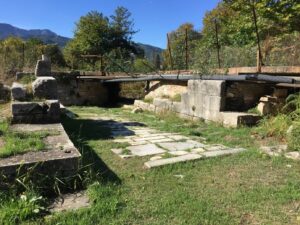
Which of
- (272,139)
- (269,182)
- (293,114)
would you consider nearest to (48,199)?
(269,182)

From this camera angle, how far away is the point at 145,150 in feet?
16.3

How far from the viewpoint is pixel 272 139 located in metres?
5.47

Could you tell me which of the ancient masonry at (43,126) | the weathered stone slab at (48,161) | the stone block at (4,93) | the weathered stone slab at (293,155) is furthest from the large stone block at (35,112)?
the weathered stone slab at (293,155)

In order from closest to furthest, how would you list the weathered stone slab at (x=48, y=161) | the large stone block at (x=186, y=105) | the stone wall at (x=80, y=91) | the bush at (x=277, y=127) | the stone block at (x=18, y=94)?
the weathered stone slab at (x=48, y=161) → the bush at (x=277, y=127) → the stone block at (x=18, y=94) → the large stone block at (x=186, y=105) → the stone wall at (x=80, y=91)

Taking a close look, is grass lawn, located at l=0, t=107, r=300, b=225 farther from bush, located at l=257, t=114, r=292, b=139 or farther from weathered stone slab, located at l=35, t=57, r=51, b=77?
weathered stone slab, located at l=35, t=57, r=51, b=77

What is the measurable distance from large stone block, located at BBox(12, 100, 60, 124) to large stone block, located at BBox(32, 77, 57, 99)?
0.68 metres

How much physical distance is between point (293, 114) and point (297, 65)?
4.90ft

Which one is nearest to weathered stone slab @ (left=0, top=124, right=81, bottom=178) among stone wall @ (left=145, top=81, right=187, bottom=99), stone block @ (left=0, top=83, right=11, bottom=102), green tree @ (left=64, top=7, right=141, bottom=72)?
stone block @ (left=0, top=83, right=11, bottom=102)

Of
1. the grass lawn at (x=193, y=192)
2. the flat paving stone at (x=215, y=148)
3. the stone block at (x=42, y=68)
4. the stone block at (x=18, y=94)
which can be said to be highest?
the stone block at (x=42, y=68)

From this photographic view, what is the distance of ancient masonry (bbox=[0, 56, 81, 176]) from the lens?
3.20m

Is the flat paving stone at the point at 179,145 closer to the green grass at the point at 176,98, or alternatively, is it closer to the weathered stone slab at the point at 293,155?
the weathered stone slab at the point at 293,155

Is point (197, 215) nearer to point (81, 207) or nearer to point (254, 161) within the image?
point (81, 207)

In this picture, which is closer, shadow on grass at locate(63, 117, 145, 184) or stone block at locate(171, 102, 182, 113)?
shadow on grass at locate(63, 117, 145, 184)

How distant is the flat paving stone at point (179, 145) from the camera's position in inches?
199
